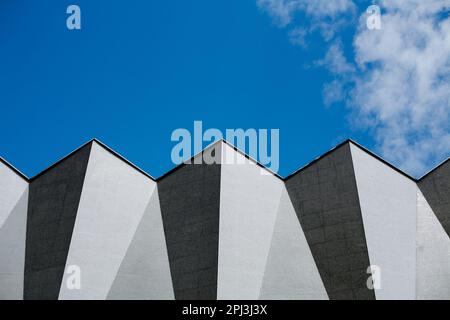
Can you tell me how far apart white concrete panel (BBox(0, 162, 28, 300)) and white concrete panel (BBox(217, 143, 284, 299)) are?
8.22 m

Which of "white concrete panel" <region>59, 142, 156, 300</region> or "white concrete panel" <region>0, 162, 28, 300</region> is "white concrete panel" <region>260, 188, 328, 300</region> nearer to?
"white concrete panel" <region>59, 142, 156, 300</region>

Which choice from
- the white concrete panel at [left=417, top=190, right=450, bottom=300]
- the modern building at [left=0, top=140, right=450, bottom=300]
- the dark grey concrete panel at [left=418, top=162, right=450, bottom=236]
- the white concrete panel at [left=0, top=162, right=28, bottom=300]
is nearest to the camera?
the modern building at [left=0, top=140, right=450, bottom=300]

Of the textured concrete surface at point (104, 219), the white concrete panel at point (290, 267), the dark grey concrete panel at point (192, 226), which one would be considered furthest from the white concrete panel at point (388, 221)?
the textured concrete surface at point (104, 219)

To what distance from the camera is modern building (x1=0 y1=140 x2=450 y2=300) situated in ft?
77.0

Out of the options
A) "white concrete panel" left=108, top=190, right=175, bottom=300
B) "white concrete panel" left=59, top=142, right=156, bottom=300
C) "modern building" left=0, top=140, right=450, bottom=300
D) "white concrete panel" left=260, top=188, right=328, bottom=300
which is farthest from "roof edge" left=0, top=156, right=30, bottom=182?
"white concrete panel" left=260, top=188, right=328, bottom=300

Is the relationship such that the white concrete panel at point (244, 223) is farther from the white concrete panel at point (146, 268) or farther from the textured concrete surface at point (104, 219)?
the textured concrete surface at point (104, 219)

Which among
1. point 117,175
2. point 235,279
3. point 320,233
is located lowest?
point 235,279

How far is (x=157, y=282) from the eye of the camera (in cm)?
2403

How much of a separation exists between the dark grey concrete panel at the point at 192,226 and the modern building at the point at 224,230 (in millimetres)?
53

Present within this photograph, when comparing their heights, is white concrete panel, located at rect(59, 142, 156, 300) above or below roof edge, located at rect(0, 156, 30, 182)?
below
